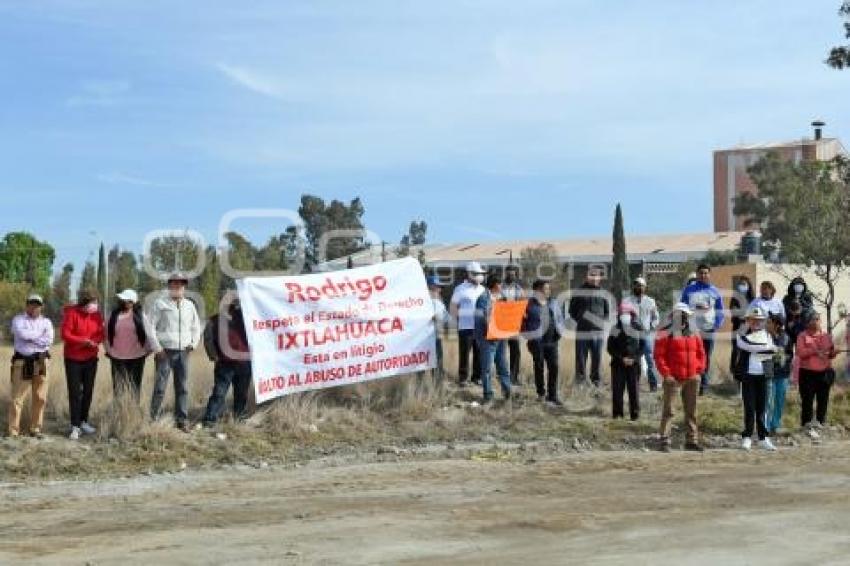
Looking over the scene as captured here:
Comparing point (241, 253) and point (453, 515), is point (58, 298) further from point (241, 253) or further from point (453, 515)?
point (453, 515)

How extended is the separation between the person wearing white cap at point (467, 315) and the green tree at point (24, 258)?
57.2 metres

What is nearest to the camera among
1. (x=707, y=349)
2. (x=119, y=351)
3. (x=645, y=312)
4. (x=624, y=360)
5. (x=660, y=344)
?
(x=119, y=351)

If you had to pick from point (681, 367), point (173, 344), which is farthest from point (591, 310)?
point (173, 344)

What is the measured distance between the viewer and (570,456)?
13406 mm

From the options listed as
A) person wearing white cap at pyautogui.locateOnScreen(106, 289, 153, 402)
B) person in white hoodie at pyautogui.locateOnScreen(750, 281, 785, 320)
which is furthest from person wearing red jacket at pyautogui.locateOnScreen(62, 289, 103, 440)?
person in white hoodie at pyautogui.locateOnScreen(750, 281, 785, 320)

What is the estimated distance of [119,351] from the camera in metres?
13.2

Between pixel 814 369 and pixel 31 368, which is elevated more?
pixel 31 368

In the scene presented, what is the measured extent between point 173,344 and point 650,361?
24.2 feet

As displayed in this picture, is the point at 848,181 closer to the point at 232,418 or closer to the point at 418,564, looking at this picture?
the point at 232,418

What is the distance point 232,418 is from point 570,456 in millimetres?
4173

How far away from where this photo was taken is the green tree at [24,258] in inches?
2817

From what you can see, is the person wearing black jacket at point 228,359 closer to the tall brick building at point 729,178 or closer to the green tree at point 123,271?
the green tree at point 123,271

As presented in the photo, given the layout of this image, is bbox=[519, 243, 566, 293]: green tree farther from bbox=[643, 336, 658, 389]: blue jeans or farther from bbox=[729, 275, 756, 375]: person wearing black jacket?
bbox=[643, 336, 658, 389]: blue jeans

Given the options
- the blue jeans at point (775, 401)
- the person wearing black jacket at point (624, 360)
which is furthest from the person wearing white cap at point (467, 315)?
the blue jeans at point (775, 401)
